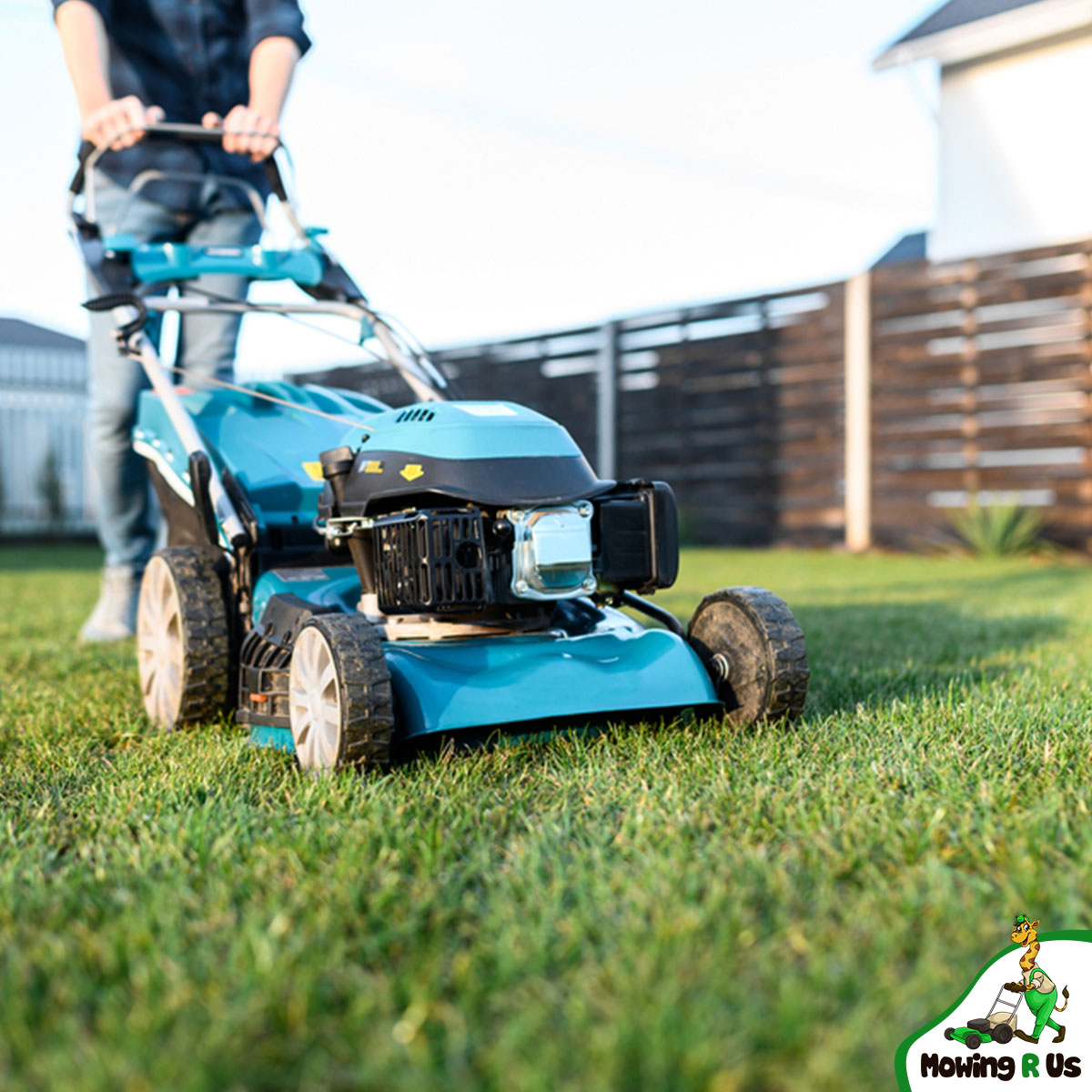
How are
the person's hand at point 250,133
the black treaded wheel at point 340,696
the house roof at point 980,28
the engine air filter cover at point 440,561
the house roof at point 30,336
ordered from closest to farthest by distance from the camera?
the black treaded wheel at point 340,696 < the engine air filter cover at point 440,561 < the person's hand at point 250,133 < the house roof at point 980,28 < the house roof at point 30,336

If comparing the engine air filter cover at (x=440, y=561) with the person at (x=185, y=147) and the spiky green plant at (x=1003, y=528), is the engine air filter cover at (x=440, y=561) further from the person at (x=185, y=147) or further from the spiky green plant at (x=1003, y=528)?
the spiky green plant at (x=1003, y=528)

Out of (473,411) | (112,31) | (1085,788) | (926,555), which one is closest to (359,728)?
(473,411)

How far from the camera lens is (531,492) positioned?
211 centimetres

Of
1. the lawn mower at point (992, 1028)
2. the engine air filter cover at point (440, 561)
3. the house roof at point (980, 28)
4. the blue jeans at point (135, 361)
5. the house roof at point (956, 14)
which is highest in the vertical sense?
the house roof at point (956, 14)

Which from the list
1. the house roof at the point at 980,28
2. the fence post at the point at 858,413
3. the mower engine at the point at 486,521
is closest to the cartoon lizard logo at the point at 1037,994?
the mower engine at the point at 486,521

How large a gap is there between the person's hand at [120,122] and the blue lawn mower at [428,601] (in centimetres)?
40

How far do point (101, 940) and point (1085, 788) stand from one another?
4.28 feet

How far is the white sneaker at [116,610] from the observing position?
393cm

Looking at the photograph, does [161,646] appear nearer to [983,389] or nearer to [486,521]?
[486,521]

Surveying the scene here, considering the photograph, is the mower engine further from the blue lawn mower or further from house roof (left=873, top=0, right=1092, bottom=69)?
house roof (left=873, top=0, right=1092, bottom=69)

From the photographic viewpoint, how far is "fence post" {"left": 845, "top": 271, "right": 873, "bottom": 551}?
7.78 meters

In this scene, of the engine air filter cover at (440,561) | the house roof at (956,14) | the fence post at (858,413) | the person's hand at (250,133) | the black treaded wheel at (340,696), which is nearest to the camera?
the black treaded wheel at (340,696)

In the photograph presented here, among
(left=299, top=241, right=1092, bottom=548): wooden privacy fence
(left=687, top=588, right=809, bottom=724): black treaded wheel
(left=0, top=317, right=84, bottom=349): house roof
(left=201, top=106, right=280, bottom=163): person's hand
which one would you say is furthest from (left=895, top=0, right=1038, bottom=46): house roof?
(left=0, top=317, right=84, bottom=349): house roof

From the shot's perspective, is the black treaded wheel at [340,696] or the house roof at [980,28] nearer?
the black treaded wheel at [340,696]
